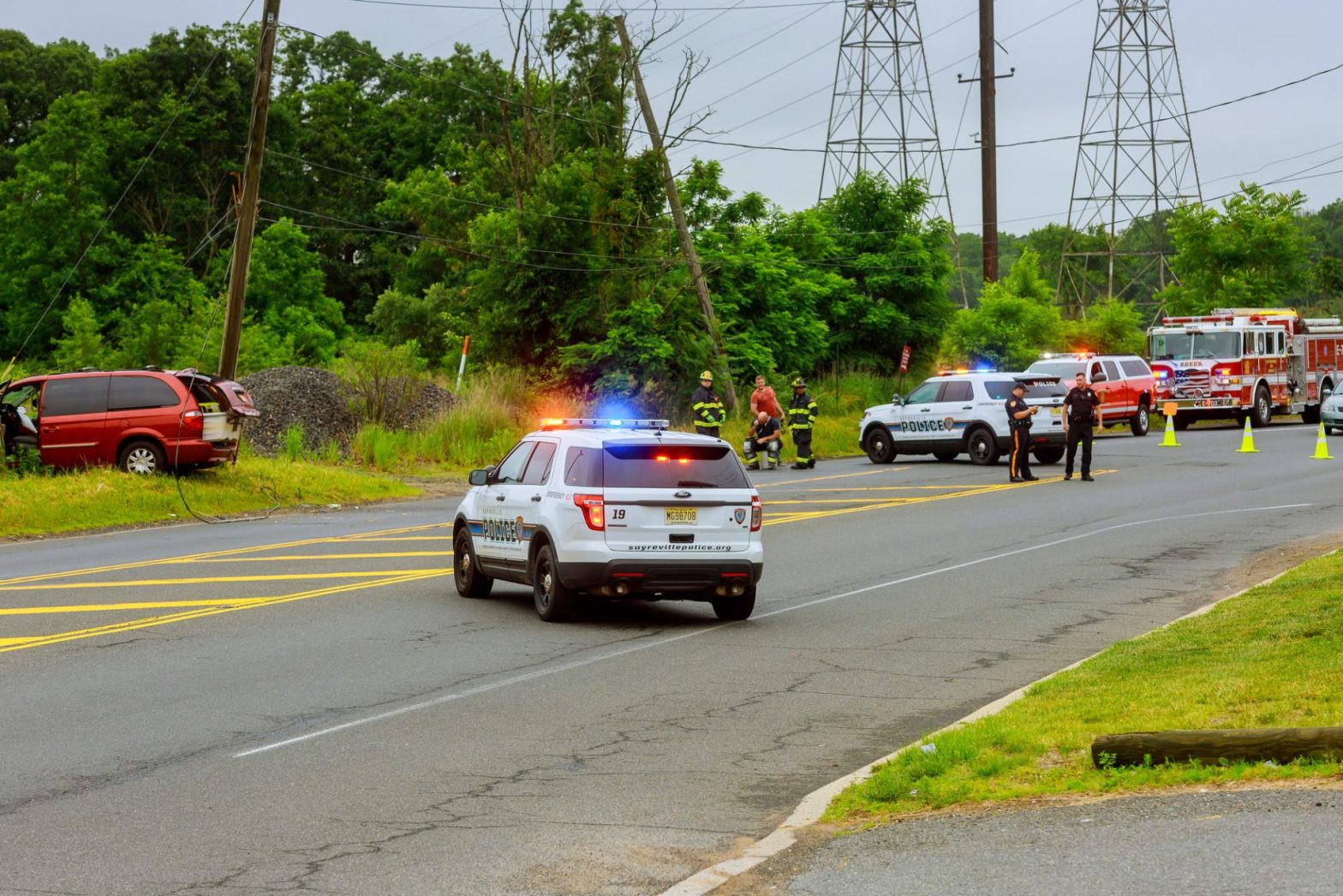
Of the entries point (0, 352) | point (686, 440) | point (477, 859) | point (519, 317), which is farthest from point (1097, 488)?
point (0, 352)

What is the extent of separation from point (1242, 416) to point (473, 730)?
43829mm

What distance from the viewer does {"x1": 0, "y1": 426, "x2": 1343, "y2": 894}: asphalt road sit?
743 centimetres

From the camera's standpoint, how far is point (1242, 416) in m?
49.9

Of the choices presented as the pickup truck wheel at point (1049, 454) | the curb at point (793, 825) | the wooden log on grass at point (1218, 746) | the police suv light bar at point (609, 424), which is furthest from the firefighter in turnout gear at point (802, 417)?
the wooden log on grass at point (1218, 746)

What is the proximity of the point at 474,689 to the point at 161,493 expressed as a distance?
16.3 m

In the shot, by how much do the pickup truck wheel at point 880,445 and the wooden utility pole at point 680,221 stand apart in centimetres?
599

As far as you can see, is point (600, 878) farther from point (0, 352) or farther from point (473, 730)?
point (0, 352)

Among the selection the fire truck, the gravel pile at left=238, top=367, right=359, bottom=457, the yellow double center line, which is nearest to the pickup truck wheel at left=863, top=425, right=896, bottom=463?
the yellow double center line

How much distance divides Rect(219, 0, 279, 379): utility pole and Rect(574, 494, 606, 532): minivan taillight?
54.2 ft

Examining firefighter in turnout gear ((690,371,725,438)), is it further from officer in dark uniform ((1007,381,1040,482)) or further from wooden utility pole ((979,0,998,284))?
wooden utility pole ((979,0,998,284))

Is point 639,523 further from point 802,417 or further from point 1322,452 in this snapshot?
point 1322,452

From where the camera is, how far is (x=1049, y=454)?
34312 millimetres

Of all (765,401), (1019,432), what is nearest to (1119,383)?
(765,401)

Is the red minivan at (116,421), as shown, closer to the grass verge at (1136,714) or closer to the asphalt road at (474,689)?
the asphalt road at (474,689)
